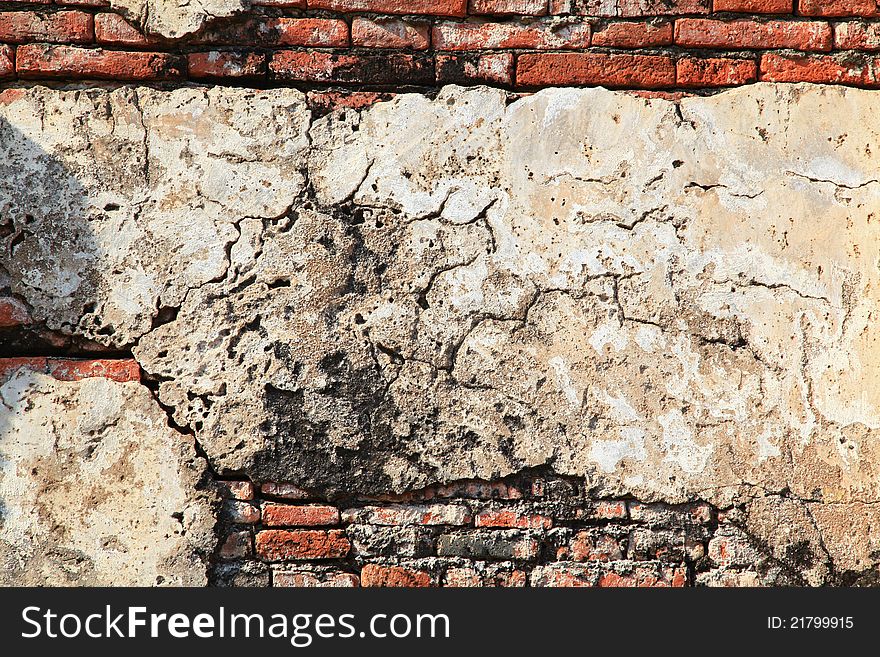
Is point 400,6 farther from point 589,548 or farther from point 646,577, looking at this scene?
point 646,577

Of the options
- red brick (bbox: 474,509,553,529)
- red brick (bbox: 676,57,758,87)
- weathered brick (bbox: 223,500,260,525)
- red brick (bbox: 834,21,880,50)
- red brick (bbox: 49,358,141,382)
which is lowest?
red brick (bbox: 474,509,553,529)

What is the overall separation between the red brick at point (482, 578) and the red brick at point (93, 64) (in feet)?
5.37

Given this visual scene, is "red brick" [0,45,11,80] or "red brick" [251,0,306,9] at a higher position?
"red brick" [251,0,306,9]

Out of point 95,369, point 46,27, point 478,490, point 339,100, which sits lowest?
point 478,490

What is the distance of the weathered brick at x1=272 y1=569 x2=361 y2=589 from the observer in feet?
7.05

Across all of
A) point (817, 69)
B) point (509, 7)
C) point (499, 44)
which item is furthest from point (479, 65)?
point (817, 69)

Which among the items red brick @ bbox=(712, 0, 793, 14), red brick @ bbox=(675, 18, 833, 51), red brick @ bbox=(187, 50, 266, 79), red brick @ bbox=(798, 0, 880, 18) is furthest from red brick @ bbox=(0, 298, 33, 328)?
red brick @ bbox=(798, 0, 880, 18)

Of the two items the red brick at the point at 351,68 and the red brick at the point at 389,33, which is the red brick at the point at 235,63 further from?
the red brick at the point at 389,33

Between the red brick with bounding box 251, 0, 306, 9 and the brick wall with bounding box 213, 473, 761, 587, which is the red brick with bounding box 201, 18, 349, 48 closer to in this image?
the red brick with bounding box 251, 0, 306, 9

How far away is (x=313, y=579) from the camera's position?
2.15 meters

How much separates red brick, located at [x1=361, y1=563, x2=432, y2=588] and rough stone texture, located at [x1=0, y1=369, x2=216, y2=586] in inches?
17.7

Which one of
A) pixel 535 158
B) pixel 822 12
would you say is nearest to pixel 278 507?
pixel 535 158

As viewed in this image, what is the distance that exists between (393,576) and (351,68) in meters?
1.46

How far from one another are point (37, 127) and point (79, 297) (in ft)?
1.63
